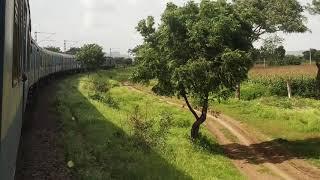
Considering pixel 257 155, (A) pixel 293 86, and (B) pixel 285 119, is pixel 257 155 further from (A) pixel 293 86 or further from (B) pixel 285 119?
(A) pixel 293 86

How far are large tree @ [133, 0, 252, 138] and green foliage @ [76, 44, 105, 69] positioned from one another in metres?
48.9

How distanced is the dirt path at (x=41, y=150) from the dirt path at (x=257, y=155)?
7.96 meters

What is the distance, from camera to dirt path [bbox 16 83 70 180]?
13.0m

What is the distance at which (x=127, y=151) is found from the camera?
20031 millimetres

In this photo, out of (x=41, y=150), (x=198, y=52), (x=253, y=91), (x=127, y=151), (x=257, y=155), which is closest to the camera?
(x=41, y=150)

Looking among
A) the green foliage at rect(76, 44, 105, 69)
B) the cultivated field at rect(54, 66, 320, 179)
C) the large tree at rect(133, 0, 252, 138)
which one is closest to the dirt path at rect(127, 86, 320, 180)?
the cultivated field at rect(54, 66, 320, 179)

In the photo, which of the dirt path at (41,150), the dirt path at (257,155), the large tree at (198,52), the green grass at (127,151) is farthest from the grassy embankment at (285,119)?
the dirt path at (41,150)

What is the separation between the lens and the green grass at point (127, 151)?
1636 centimetres

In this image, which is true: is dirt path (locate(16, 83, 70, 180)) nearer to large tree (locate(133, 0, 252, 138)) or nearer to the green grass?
the green grass

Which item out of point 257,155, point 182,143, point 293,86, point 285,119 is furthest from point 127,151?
point 293,86

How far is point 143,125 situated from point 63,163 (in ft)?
30.2

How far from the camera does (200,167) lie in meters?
19.6

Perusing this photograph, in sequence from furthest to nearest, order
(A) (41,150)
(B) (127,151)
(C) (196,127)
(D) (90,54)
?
(D) (90,54) → (C) (196,127) → (B) (127,151) → (A) (41,150)

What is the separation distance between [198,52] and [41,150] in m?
10.2
